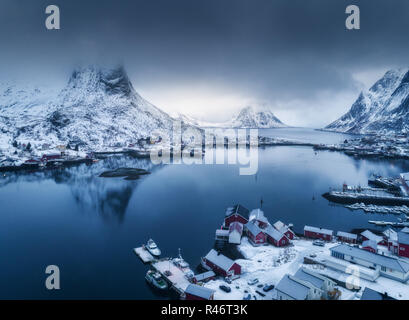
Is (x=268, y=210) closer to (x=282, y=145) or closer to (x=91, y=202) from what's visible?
(x=91, y=202)

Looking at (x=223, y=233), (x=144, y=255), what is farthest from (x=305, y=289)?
(x=144, y=255)

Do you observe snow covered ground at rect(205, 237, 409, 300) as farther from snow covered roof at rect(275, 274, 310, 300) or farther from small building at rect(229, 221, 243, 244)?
snow covered roof at rect(275, 274, 310, 300)

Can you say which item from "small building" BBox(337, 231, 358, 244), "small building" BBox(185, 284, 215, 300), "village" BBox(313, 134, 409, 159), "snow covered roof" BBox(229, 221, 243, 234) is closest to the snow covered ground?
"small building" BBox(185, 284, 215, 300)

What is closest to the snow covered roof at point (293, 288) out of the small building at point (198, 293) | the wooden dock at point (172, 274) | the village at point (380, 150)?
the small building at point (198, 293)

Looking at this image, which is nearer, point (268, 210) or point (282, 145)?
point (268, 210)

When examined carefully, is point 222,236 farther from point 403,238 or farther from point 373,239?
point 403,238

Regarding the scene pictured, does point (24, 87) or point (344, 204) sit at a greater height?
point (24, 87)
